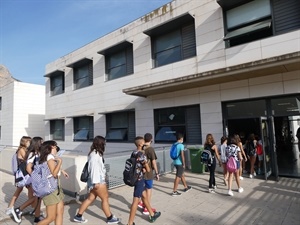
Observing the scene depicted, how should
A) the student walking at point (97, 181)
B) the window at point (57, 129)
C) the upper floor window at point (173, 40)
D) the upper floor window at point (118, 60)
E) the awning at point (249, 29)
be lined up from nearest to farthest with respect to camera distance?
the student walking at point (97, 181), the awning at point (249, 29), the upper floor window at point (173, 40), the upper floor window at point (118, 60), the window at point (57, 129)

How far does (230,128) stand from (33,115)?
20483 mm

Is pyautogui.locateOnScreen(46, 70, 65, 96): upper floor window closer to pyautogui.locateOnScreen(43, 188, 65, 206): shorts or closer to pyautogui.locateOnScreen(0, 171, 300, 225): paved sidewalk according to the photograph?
pyautogui.locateOnScreen(0, 171, 300, 225): paved sidewalk

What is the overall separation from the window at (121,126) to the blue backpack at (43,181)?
843 centimetres


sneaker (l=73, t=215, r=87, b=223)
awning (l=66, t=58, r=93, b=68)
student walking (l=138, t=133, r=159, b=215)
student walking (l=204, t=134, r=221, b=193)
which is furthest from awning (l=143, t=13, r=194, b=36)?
sneaker (l=73, t=215, r=87, b=223)

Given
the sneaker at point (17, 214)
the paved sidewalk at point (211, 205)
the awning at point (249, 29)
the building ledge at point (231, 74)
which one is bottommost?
the paved sidewalk at point (211, 205)

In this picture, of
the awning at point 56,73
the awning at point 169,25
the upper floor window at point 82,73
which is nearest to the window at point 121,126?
the upper floor window at point 82,73

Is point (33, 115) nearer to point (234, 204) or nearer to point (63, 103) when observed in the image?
point (63, 103)

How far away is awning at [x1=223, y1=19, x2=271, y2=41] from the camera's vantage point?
7.82 meters

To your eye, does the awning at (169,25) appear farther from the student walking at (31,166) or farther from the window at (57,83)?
the window at (57,83)

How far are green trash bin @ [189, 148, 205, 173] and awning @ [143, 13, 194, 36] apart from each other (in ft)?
18.6

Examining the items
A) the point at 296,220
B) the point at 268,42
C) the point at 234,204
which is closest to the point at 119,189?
the point at 234,204

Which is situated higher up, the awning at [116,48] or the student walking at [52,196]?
the awning at [116,48]

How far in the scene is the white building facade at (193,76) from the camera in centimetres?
755

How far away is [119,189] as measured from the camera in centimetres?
677
